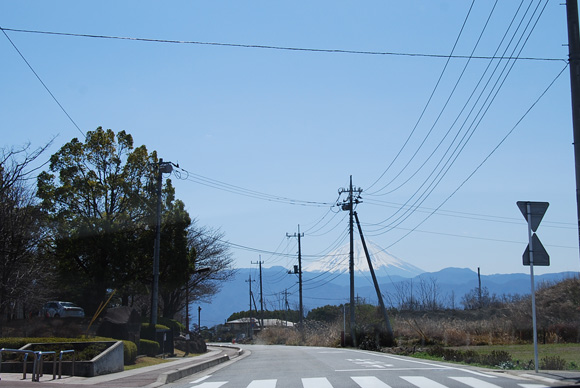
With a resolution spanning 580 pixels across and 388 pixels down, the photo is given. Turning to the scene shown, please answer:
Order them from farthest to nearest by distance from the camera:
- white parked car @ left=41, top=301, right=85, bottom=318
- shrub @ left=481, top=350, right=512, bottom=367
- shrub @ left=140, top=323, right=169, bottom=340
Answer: white parked car @ left=41, top=301, right=85, bottom=318, shrub @ left=140, top=323, right=169, bottom=340, shrub @ left=481, top=350, right=512, bottom=367

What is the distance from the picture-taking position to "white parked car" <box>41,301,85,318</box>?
33.1 m

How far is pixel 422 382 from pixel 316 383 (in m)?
2.17

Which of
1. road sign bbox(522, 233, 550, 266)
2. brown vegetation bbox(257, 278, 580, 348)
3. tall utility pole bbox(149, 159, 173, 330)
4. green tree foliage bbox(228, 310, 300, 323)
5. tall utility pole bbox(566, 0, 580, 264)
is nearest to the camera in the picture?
tall utility pole bbox(566, 0, 580, 264)

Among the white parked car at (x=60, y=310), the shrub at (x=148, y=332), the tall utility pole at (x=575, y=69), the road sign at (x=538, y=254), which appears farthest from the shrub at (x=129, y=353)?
the tall utility pole at (x=575, y=69)

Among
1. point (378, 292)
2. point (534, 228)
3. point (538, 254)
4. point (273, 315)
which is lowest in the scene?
point (273, 315)

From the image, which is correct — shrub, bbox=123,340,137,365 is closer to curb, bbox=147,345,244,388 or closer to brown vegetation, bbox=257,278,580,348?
curb, bbox=147,345,244,388

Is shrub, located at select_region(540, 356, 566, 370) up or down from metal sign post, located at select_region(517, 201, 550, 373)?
down

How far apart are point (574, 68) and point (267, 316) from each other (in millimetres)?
123563

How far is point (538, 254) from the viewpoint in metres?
12.7

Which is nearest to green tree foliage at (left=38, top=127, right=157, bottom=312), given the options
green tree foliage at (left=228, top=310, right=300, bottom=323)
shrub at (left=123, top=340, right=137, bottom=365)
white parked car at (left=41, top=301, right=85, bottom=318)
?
white parked car at (left=41, top=301, right=85, bottom=318)

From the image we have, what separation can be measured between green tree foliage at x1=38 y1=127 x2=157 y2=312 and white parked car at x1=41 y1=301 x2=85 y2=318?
1161 millimetres

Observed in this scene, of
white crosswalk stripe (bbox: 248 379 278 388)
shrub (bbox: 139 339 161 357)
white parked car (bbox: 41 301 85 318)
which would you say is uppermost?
white parked car (bbox: 41 301 85 318)

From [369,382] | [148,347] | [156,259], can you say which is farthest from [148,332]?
[369,382]

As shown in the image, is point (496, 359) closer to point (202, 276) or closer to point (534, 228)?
point (534, 228)
